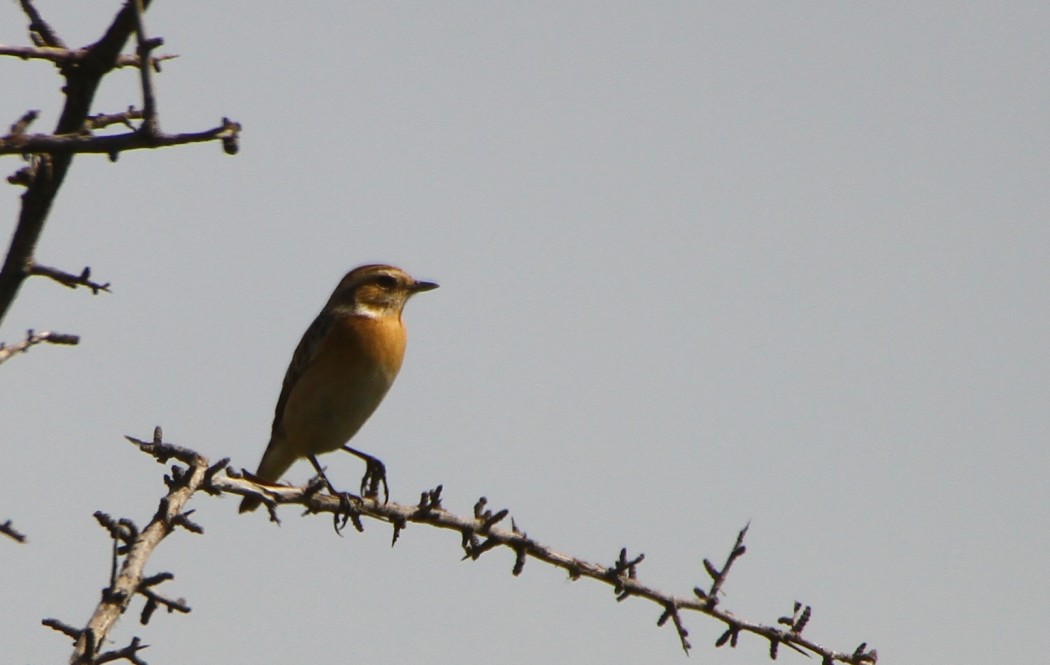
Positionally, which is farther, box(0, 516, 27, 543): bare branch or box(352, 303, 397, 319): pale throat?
box(352, 303, 397, 319): pale throat

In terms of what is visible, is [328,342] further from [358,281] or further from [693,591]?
[693,591]

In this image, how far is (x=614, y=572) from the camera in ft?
17.9

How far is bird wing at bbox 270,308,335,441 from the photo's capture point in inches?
404

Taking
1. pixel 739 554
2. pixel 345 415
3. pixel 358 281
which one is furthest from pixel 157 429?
pixel 358 281

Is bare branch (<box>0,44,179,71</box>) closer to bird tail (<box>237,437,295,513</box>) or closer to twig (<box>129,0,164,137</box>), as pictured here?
twig (<box>129,0,164,137</box>)

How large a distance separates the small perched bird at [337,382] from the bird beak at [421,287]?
320 millimetres

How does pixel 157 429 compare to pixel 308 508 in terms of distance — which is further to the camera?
pixel 308 508

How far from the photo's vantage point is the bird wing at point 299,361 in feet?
33.7

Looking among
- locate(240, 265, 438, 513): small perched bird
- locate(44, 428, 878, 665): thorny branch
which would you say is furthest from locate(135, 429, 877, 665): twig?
locate(240, 265, 438, 513): small perched bird

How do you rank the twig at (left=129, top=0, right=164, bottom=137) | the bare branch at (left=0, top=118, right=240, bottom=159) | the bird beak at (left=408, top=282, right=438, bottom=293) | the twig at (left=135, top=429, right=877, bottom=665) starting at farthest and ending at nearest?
the bird beak at (left=408, top=282, right=438, bottom=293) → the twig at (left=135, top=429, right=877, bottom=665) → the twig at (left=129, top=0, right=164, bottom=137) → the bare branch at (left=0, top=118, right=240, bottom=159)

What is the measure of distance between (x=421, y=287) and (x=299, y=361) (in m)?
1.41

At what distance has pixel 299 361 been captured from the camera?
1039 centimetres

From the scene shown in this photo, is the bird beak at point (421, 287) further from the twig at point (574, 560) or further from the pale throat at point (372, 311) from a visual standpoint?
the twig at point (574, 560)

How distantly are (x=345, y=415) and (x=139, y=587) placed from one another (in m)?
6.37
